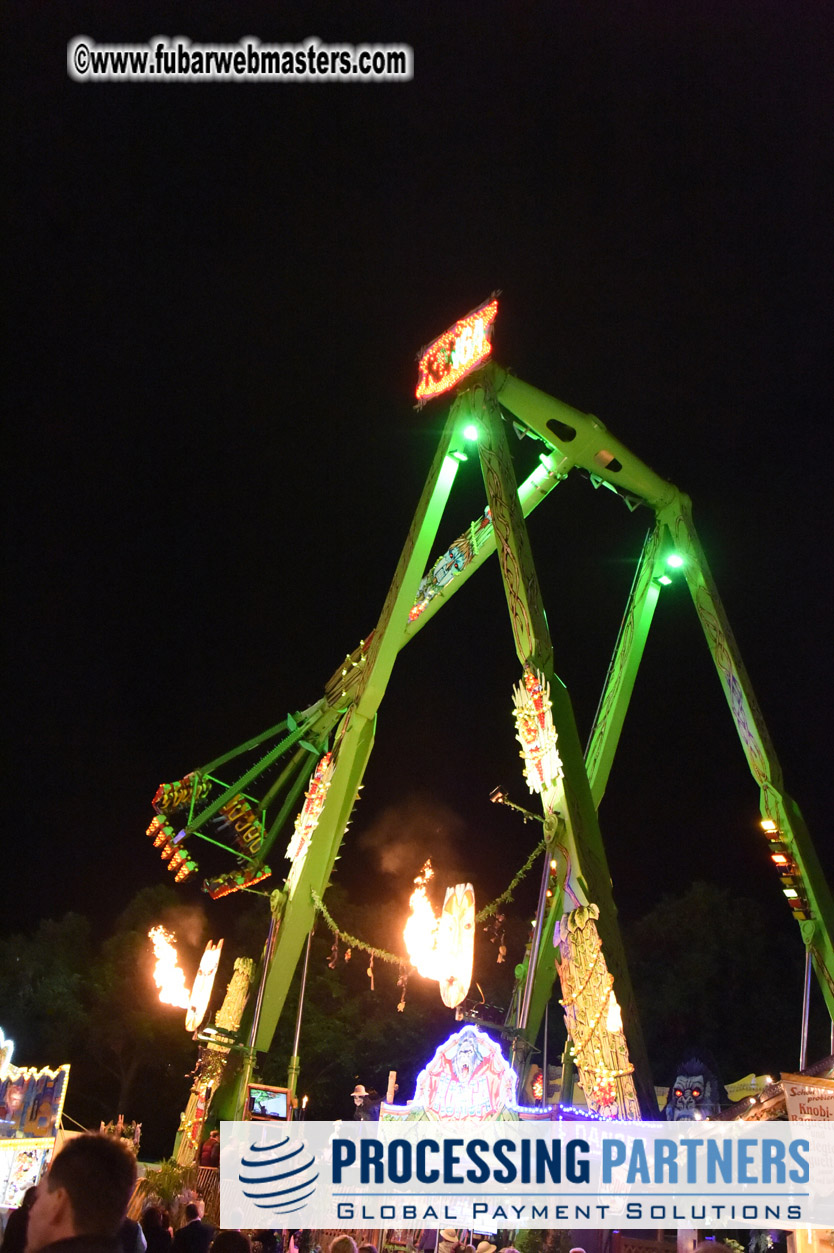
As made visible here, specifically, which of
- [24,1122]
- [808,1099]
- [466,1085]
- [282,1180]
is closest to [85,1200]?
[808,1099]

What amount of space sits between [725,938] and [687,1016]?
8.60ft

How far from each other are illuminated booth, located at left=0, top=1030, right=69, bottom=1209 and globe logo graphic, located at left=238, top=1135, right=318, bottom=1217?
2675 millimetres

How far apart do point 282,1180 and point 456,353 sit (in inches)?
561

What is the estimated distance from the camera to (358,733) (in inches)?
712

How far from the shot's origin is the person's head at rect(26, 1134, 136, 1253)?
7.91ft

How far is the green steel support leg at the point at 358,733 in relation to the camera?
17.3m

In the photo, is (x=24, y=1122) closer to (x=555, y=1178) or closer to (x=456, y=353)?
(x=555, y=1178)

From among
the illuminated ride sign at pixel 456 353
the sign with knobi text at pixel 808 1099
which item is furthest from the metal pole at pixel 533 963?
the illuminated ride sign at pixel 456 353

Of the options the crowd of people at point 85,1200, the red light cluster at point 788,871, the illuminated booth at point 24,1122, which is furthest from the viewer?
the red light cluster at point 788,871

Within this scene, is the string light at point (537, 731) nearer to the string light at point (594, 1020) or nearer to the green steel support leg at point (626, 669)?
the string light at point (594, 1020)

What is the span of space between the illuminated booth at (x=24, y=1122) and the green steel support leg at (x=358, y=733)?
584cm

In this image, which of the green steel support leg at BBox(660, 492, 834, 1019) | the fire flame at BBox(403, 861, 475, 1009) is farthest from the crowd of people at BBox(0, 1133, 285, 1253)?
the fire flame at BBox(403, 861, 475, 1009)

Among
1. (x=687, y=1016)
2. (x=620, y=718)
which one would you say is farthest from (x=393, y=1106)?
(x=687, y=1016)

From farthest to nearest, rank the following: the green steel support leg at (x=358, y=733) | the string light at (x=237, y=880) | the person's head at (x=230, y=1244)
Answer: the string light at (x=237, y=880) → the green steel support leg at (x=358, y=733) → the person's head at (x=230, y=1244)
